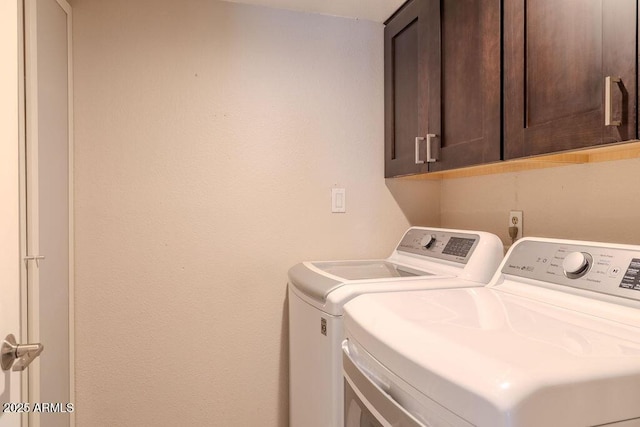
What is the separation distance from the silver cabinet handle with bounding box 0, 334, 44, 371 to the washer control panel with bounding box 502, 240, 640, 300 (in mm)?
1202

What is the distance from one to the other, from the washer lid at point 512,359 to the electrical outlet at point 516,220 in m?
0.62

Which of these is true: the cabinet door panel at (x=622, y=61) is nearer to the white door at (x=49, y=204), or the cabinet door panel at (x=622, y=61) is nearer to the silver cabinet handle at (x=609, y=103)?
the silver cabinet handle at (x=609, y=103)

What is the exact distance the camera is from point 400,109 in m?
1.72

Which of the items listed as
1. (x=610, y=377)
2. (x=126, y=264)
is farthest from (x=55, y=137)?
(x=610, y=377)

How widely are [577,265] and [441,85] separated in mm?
768

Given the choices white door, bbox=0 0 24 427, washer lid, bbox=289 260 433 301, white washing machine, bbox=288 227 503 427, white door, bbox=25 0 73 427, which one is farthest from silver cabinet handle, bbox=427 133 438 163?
white door, bbox=25 0 73 427

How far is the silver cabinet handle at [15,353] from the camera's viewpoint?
28.5 inches

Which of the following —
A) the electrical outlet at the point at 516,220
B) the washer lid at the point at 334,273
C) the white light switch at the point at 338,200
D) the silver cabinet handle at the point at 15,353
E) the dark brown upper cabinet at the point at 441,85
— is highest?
the dark brown upper cabinet at the point at 441,85

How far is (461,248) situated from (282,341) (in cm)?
89

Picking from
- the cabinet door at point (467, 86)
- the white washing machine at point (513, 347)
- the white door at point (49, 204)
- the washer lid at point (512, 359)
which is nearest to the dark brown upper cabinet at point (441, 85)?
the cabinet door at point (467, 86)

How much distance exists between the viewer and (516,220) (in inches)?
59.1

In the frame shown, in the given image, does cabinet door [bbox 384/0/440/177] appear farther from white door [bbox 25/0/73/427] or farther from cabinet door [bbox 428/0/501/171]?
white door [bbox 25/0/73/427]

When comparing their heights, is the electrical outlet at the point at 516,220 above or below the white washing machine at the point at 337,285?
above

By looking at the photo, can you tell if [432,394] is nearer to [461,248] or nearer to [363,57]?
[461,248]
